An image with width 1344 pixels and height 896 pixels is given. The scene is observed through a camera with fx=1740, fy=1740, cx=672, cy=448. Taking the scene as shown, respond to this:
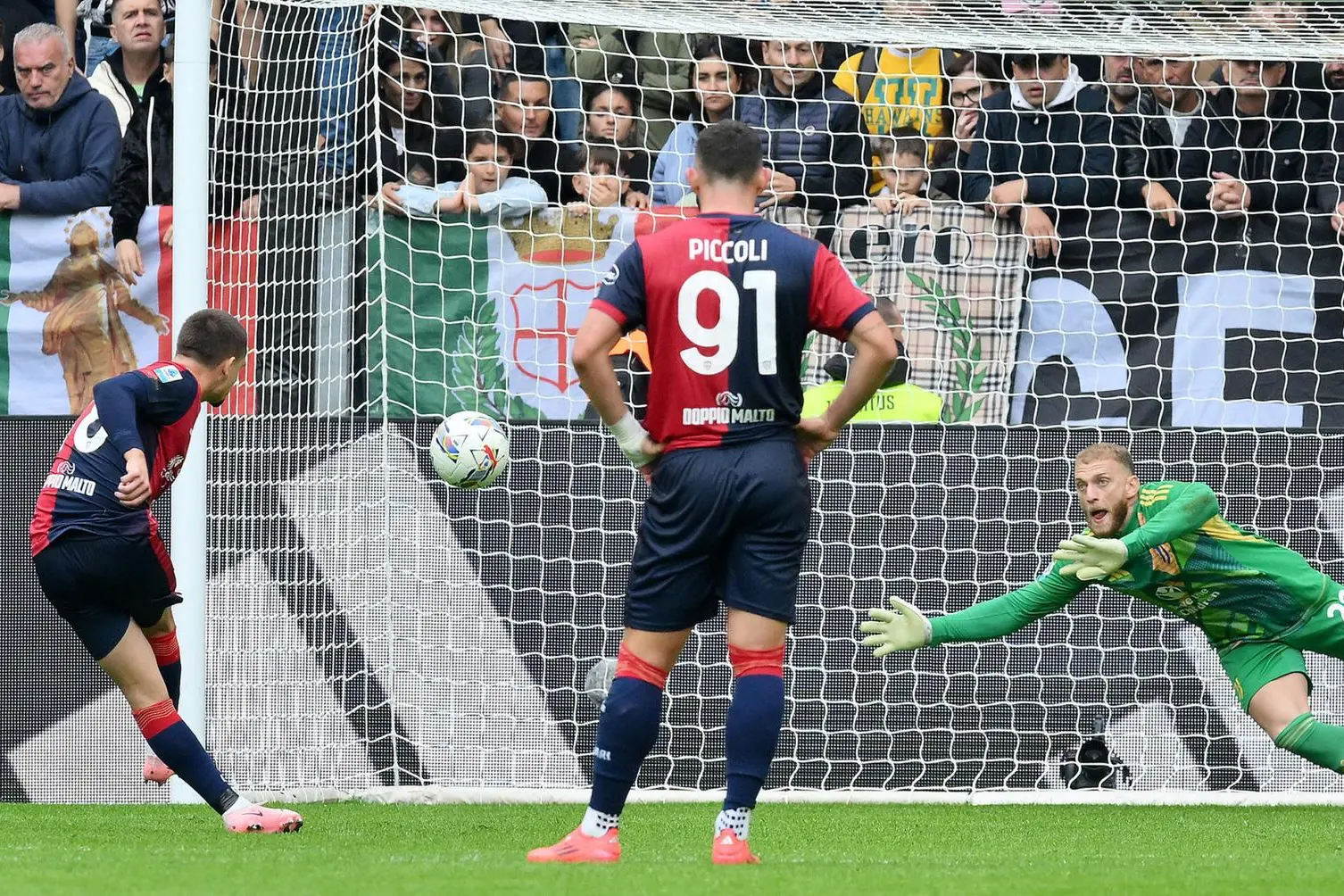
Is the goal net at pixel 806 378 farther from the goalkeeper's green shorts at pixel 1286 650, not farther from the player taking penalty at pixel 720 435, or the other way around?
the player taking penalty at pixel 720 435

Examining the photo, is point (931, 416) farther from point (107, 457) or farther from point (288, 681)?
point (107, 457)

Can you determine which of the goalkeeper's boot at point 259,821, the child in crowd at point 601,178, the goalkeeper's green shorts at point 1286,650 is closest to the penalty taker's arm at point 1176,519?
the goalkeeper's green shorts at point 1286,650

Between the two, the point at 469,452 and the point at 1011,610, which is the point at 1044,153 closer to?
the point at 1011,610

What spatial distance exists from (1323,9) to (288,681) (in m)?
5.97

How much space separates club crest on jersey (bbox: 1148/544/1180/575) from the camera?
20.2 feet

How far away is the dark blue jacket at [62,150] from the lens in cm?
845

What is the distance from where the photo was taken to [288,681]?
291 inches

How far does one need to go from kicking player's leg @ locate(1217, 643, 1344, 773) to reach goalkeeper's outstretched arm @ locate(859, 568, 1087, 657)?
2.16 ft

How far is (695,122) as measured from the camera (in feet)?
30.0

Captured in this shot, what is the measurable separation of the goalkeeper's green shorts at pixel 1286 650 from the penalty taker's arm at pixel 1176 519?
60 cm

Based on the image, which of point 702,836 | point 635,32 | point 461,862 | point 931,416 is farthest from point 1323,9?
point 461,862

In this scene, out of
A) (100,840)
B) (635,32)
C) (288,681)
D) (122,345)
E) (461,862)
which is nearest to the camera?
(461,862)

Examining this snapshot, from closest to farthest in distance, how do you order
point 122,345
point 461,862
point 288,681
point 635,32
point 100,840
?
1. point 461,862
2. point 100,840
3. point 288,681
4. point 122,345
5. point 635,32

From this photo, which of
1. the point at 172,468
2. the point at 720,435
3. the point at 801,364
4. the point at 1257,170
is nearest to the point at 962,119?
the point at 1257,170
